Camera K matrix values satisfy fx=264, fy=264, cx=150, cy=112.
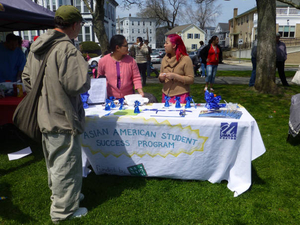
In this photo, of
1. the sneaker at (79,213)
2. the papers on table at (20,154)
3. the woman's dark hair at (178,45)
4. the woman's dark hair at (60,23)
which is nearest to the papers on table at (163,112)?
the woman's dark hair at (178,45)

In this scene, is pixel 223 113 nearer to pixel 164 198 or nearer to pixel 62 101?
pixel 164 198

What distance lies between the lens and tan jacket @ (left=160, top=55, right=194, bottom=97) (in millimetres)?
3662

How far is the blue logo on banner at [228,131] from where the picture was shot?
2.76 m

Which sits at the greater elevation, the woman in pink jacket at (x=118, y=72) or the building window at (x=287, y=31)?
the building window at (x=287, y=31)

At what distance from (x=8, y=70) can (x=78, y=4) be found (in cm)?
3208

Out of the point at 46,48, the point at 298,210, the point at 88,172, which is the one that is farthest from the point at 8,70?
the point at 298,210

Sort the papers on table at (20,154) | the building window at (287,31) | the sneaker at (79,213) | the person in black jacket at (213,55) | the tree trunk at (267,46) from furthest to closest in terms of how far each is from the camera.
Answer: the building window at (287,31)
the person in black jacket at (213,55)
the tree trunk at (267,46)
the papers on table at (20,154)
the sneaker at (79,213)

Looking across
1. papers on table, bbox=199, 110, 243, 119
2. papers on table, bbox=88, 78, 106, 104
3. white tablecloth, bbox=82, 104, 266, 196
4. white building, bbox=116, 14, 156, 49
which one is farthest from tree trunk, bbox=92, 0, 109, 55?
white building, bbox=116, 14, 156, 49

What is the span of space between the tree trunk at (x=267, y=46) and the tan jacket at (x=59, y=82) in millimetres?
6746

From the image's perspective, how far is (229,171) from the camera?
301 centimetres

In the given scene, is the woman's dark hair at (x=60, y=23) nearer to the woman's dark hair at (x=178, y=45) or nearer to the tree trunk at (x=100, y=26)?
the woman's dark hair at (x=178, y=45)

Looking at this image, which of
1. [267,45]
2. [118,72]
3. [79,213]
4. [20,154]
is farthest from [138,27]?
[79,213]

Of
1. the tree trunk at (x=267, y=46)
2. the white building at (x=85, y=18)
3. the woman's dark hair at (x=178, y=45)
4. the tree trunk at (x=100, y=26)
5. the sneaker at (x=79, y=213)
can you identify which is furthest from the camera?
the white building at (x=85, y=18)

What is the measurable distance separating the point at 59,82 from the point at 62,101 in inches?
6.2
